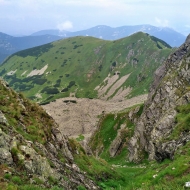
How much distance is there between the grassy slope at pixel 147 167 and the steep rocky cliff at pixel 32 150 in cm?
560

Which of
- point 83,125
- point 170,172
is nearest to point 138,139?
point 170,172

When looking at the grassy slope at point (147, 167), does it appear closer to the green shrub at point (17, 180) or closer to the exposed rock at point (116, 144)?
the exposed rock at point (116, 144)

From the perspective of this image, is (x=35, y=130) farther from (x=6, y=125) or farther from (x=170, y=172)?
(x=170, y=172)

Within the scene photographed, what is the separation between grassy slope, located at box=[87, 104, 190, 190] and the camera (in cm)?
2181

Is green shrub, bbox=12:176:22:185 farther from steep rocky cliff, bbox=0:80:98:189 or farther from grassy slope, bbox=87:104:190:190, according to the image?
grassy slope, bbox=87:104:190:190

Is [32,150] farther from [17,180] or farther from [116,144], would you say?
[116,144]

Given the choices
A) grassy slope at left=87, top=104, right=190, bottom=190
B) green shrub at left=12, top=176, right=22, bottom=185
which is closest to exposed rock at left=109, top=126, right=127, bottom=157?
grassy slope at left=87, top=104, right=190, bottom=190

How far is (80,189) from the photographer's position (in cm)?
2162

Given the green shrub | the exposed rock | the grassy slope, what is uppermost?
the green shrub

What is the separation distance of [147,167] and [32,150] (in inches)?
992

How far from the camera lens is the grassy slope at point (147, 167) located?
21808 mm

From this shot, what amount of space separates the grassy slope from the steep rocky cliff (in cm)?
560

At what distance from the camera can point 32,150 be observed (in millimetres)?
20812

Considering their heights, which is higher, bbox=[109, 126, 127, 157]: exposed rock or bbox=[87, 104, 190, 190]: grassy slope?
bbox=[87, 104, 190, 190]: grassy slope
